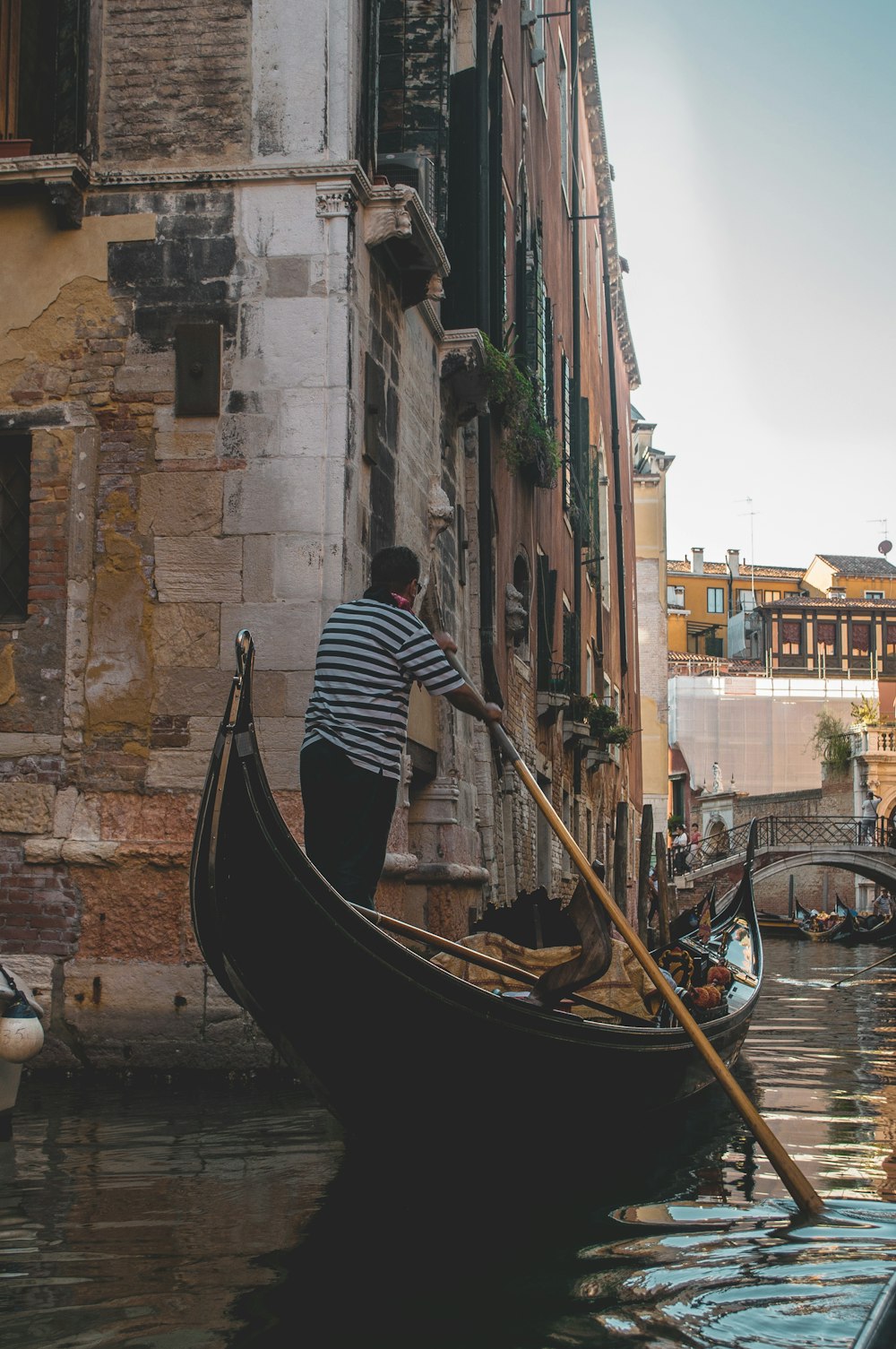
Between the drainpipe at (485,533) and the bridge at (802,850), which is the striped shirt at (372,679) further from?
the bridge at (802,850)

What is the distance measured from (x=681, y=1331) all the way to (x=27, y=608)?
3383mm

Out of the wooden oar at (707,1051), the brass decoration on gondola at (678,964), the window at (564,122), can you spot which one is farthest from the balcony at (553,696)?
the wooden oar at (707,1051)

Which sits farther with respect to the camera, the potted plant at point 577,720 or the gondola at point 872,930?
the gondola at point 872,930

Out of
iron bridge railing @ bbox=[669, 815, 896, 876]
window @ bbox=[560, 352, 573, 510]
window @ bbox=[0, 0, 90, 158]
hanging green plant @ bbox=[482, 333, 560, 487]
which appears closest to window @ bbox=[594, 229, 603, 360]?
window @ bbox=[560, 352, 573, 510]

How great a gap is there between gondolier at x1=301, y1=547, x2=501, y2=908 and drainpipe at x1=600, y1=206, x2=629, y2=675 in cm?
1428

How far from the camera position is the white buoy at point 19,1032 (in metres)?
3.16

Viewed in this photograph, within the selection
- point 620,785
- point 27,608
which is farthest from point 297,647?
point 620,785

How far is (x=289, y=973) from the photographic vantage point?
278cm

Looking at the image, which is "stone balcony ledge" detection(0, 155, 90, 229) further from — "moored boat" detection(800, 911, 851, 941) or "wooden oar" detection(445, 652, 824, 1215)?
"moored boat" detection(800, 911, 851, 941)

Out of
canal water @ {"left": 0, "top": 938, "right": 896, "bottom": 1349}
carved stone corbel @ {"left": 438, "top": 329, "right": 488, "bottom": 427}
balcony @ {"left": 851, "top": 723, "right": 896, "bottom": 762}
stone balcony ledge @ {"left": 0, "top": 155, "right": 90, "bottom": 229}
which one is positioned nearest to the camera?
canal water @ {"left": 0, "top": 938, "right": 896, "bottom": 1349}

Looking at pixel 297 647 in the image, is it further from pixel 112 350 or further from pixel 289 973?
pixel 289 973

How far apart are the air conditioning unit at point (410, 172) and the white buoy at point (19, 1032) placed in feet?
12.4

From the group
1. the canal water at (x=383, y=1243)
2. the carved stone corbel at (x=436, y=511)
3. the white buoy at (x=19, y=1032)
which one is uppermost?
the carved stone corbel at (x=436, y=511)

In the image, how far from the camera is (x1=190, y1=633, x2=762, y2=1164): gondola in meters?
2.72
